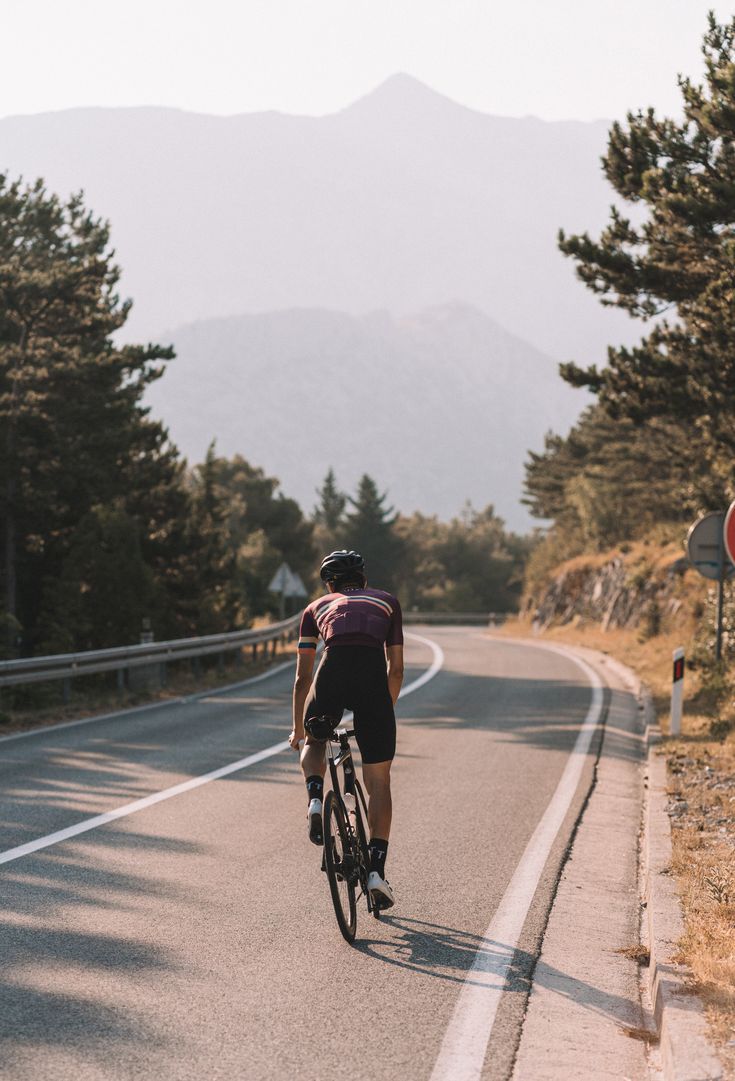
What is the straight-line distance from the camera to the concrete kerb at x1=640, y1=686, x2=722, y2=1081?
13.9ft

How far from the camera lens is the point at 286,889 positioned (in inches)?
280

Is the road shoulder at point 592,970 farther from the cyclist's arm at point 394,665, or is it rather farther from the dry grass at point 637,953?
the cyclist's arm at point 394,665

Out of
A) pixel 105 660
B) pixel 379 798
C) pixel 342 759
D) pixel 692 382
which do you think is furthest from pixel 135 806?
pixel 692 382

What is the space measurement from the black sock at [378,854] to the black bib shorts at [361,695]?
1.39ft

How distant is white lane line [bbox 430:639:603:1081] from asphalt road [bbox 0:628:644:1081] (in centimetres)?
4

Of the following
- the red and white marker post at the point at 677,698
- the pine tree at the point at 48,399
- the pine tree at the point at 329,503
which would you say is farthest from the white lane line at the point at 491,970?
the pine tree at the point at 329,503

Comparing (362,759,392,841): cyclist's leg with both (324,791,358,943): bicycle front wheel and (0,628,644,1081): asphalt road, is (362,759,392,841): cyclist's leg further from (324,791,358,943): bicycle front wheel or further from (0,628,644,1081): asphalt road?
(0,628,644,1081): asphalt road

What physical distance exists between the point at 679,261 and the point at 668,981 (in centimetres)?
1557

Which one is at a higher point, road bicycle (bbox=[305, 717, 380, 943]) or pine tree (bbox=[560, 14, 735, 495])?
pine tree (bbox=[560, 14, 735, 495])

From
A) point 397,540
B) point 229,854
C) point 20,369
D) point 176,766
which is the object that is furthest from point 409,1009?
point 397,540

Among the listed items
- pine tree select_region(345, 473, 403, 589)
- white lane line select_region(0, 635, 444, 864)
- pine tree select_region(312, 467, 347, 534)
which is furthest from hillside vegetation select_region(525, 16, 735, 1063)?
pine tree select_region(312, 467, 347, 534)

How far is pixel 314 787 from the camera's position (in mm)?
6051

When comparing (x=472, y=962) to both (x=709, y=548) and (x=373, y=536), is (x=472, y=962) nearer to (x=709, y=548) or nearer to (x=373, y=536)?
(x=709, y=548)

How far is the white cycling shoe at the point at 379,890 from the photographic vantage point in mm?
6160
